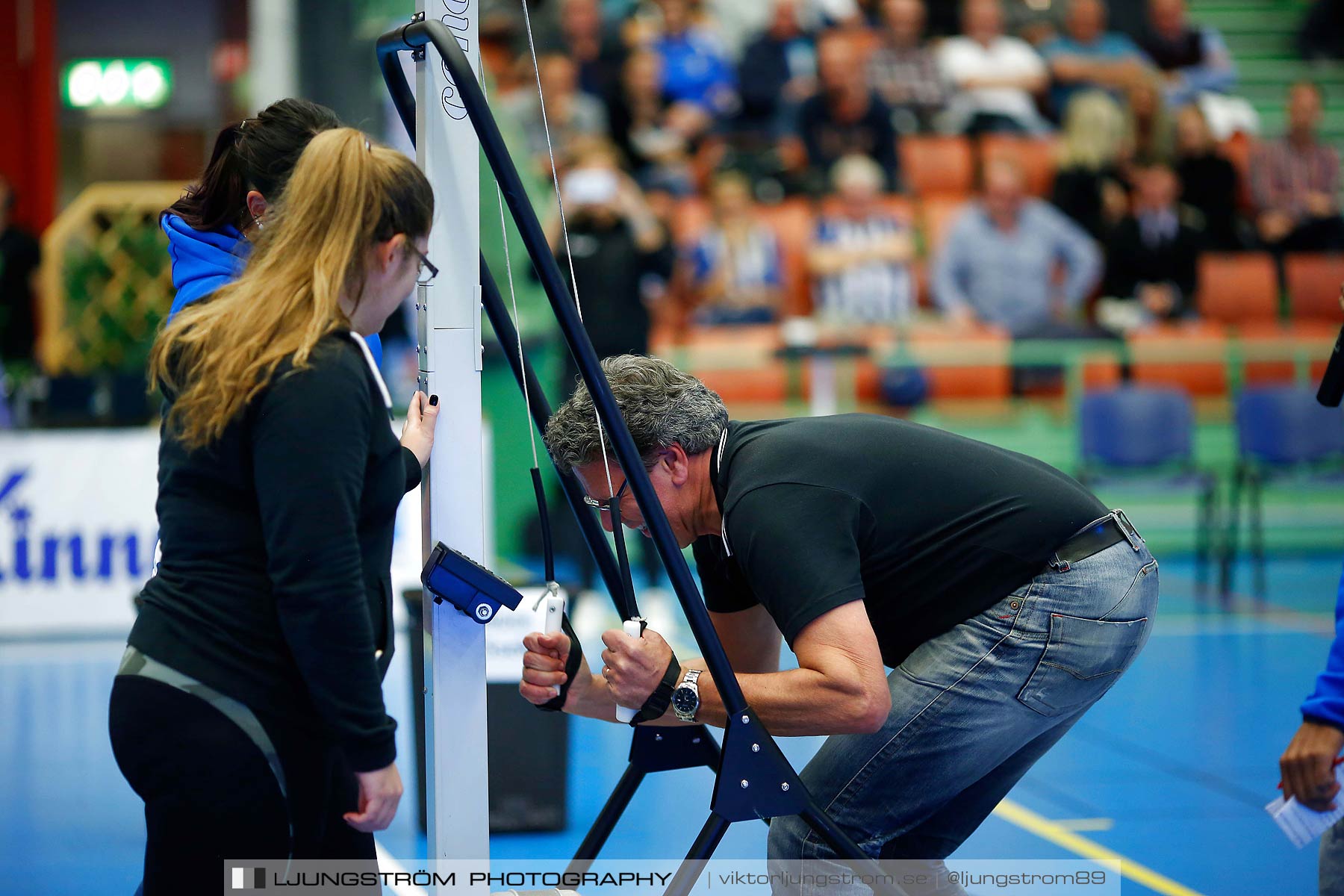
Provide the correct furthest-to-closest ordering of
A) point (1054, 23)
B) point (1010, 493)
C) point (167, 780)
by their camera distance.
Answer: point (1054, 23)
point (1010, 493)
point (167, 780)

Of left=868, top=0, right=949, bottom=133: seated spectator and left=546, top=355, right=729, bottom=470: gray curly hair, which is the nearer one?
left=546, top=355, right=729, bottom=470: gray curly hair

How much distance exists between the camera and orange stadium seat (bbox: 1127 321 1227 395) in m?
8.37

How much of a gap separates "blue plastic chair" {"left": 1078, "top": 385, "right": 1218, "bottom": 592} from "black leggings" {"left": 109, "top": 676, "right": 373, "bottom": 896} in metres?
6.94

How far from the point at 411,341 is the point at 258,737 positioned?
811 centimetres

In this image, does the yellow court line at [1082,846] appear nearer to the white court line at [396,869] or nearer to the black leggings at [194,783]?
the white court line at [396,869]

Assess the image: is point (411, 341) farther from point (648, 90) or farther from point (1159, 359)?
point (1159, 359)

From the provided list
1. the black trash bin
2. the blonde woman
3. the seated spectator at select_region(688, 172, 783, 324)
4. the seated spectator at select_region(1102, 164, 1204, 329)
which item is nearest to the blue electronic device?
the blonde woman

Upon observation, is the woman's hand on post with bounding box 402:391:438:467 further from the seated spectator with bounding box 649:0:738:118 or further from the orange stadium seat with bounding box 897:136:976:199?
the seated spectator with bounding box 649:0:738:118

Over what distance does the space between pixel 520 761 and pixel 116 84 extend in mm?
12152

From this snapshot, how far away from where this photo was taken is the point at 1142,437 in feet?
26.9

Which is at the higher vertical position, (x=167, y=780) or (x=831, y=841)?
(x=167, y=780)

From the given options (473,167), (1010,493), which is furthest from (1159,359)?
(473,167)

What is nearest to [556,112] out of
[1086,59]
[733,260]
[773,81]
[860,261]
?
[733,260]

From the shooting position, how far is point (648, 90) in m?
10.7
